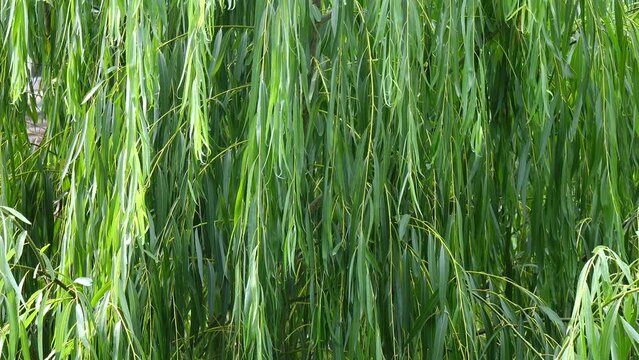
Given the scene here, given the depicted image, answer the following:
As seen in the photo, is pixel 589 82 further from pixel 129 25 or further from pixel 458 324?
pixel 129 25

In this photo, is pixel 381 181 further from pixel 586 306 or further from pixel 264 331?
pixel 586 306

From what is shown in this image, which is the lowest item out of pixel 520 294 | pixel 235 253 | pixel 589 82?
pixel 520 294

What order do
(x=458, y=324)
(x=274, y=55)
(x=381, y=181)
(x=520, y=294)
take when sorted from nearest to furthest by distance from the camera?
(x=274, y=55) → (x=381, y=181) → (x=458, y=324) → (x=520, y=294)

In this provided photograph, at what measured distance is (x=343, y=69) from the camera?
1839 millimetres

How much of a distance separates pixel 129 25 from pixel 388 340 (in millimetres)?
738

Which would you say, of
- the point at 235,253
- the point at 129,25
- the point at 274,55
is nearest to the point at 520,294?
the point at 235,253

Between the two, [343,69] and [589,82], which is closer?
[343,69]

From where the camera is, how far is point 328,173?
1.87 m

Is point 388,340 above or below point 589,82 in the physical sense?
below

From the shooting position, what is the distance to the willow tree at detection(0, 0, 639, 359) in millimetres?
1751

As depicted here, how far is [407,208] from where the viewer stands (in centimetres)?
203

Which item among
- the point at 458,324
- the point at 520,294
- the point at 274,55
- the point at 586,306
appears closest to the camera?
the point at 586,306

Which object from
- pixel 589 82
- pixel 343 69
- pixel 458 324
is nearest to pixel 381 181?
pixel 343 69

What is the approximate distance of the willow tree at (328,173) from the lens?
68.9 inches
